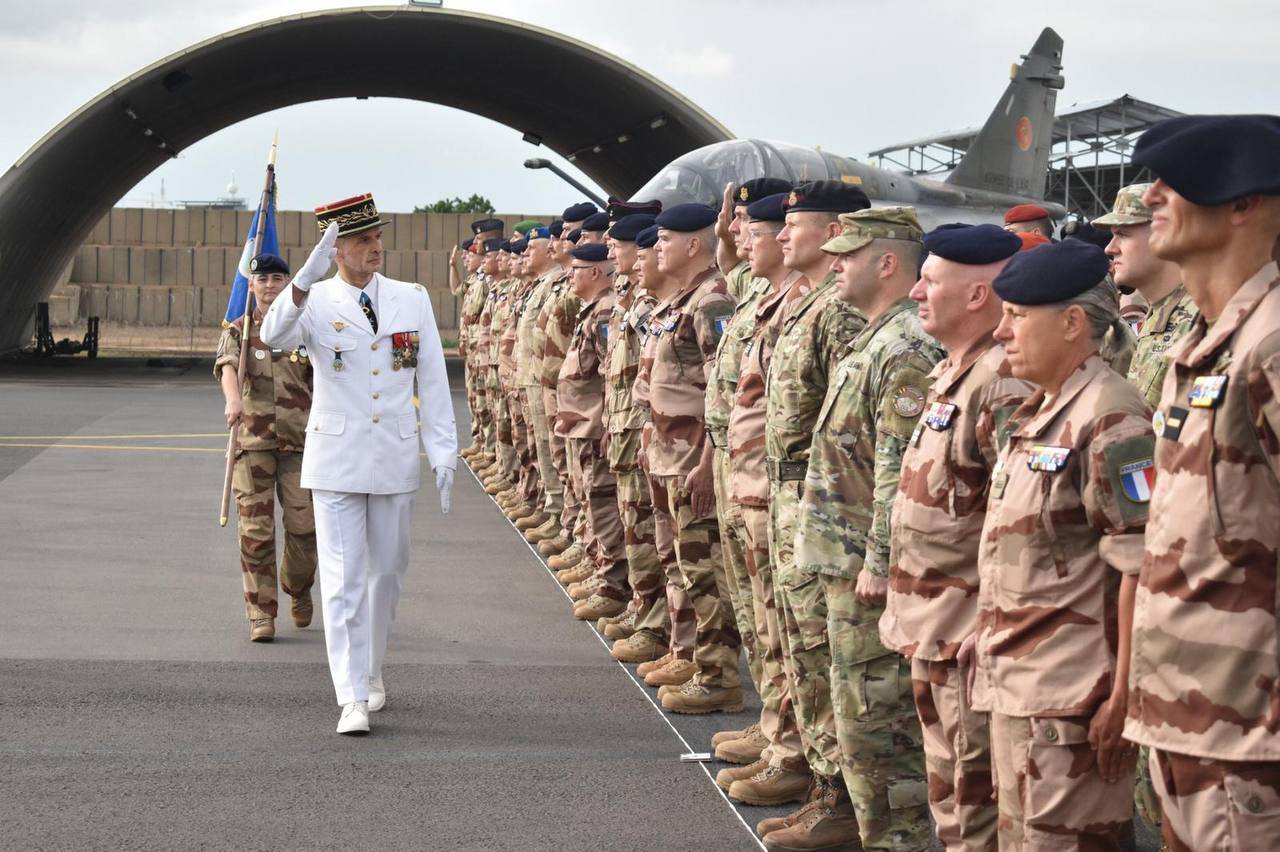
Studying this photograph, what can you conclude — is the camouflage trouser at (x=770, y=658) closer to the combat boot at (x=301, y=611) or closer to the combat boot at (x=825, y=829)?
the combat boot at (x=825, y=829)

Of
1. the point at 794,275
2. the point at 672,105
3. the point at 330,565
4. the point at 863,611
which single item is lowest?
the point at 330,565

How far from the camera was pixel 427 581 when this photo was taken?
956 cm

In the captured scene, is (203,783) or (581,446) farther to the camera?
(581,446)

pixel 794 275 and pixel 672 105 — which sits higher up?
pixel 672 105

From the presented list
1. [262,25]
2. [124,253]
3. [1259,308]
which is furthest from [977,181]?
[124,253]

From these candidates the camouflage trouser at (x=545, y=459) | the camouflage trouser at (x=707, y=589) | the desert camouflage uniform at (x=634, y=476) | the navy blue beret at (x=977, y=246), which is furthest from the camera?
the camouflage trouser at (x=545, y=459)

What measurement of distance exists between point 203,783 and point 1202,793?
147 inches

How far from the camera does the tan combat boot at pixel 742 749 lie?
5.74m

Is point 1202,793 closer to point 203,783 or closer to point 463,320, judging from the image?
point 203,783

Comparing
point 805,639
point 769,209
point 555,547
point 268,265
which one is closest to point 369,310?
point 268,265

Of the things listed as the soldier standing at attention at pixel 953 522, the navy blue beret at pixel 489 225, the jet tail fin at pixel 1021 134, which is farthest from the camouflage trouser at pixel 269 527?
the jet tail fin at pixel 1021 134

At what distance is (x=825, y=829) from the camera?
4867 mm

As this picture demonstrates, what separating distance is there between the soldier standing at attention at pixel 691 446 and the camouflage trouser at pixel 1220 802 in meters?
3.66

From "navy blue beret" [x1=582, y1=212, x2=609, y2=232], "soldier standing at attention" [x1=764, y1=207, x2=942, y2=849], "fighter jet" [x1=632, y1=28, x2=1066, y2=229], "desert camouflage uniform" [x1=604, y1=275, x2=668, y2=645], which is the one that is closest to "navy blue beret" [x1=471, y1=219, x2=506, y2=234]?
"fighter jet" [x1=632, y1=28, x2=1066, y2=229]
